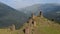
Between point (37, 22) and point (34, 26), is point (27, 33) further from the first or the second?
point (37, 22)

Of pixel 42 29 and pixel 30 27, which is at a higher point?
pixel 30 27

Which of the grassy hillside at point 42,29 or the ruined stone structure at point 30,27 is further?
the grassy hillside at point 42,29

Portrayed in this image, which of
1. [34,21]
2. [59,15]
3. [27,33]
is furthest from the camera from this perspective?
[59,15]

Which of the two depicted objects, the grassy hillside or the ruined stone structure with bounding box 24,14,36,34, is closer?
the ruined stone structure with bounding box 24,14,36,34

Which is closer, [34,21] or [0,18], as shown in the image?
[34,21]

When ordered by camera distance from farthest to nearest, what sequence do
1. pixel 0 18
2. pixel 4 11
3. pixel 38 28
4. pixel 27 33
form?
pixel 4 11, pixel 0 18, pixel 38 28, pixel 27 33

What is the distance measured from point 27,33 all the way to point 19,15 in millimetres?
63908

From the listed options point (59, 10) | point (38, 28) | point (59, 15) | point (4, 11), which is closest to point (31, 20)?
point (38, 28)

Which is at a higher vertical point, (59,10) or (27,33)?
(59,10)

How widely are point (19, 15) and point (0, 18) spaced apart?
1139cm

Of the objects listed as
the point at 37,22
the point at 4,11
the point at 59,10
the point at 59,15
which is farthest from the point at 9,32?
the point at 4,11

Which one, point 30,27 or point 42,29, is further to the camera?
point 42,29

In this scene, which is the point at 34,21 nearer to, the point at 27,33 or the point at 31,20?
the point at 31,20

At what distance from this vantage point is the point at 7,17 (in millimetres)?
108188
